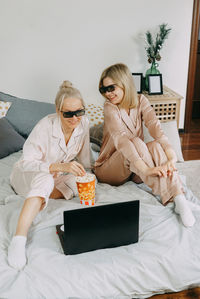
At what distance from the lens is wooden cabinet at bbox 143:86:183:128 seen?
3.08 m

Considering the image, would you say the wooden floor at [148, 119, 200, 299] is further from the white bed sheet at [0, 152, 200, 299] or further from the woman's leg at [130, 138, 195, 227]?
the white bed sheet at [0, 152, 200, 299]

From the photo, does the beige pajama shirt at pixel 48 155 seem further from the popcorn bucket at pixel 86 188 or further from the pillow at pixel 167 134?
the pillow at pixel 167 134

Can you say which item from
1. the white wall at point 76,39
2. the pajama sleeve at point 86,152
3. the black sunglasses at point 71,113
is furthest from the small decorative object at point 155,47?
the black sunglasses at point 71,113

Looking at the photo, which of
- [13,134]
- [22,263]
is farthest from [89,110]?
[22,263]

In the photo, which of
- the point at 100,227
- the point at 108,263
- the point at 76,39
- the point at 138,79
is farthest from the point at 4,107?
the point at 108,263

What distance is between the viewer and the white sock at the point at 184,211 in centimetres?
148

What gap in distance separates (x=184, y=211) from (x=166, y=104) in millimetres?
1858

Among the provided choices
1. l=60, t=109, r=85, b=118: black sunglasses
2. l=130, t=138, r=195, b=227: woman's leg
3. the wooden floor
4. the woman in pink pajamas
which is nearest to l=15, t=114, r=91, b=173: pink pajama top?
the woman in pink pajamas

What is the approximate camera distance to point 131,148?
66.1 inches

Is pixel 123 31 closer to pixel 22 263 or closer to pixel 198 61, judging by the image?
pixel 198 61

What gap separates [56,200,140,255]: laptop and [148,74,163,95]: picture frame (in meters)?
2.05

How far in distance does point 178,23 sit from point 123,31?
634 millimetres

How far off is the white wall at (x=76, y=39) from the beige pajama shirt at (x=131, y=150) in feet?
4.41

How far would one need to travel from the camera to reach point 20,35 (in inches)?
113
